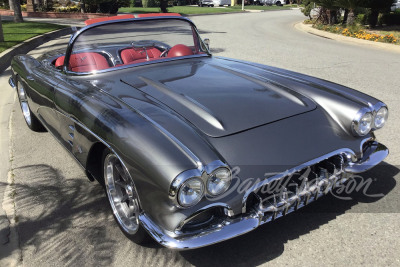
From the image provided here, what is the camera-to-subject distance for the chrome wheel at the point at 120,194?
2.46 metres

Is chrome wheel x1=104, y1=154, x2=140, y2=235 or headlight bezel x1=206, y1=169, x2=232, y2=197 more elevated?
headlight bezel x1=206, y1=169, x2=232, y2=197

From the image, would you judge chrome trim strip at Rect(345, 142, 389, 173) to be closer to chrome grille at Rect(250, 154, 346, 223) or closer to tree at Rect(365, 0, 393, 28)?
chrome grille at Rect(250, 154, 346, 223)

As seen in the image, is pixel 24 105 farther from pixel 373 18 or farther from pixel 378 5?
pixel 373 18

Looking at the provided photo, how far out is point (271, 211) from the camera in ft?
7.35

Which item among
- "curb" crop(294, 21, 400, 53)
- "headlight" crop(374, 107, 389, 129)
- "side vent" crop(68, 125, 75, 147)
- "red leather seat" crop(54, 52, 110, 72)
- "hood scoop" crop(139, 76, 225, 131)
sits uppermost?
"red leather seat" crop(54, 52, 110, 72)

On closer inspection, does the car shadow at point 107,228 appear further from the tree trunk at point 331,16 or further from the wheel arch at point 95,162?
the tree trunk at point 331,16

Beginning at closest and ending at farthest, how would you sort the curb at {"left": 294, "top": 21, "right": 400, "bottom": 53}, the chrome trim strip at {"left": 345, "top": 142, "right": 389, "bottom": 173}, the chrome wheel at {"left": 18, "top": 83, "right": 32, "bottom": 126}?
the chrome trim strip at {"left": 345, "top": 142, "right": 389, "bottom": 173} < the chrome wheel at {"left": 18, "top": 83, "right": 32, "bottom": 126} < the curb at {"left": 294, "top": 21, "right": 400, "bottom": 53}

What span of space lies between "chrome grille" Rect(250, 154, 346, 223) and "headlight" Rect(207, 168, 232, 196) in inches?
8.4

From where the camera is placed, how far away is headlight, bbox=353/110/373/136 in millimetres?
2705

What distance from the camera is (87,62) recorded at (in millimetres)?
3330

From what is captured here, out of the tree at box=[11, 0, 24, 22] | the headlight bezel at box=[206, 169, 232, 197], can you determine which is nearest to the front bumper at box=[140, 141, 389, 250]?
the headlight bezel at box=[206, 169, 232, 197]

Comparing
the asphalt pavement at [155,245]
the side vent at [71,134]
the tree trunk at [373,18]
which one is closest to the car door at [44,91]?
the side vent at [71,134]

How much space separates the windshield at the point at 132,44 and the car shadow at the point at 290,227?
1.89 meters

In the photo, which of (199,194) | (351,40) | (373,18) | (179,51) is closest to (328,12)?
(373,18)
